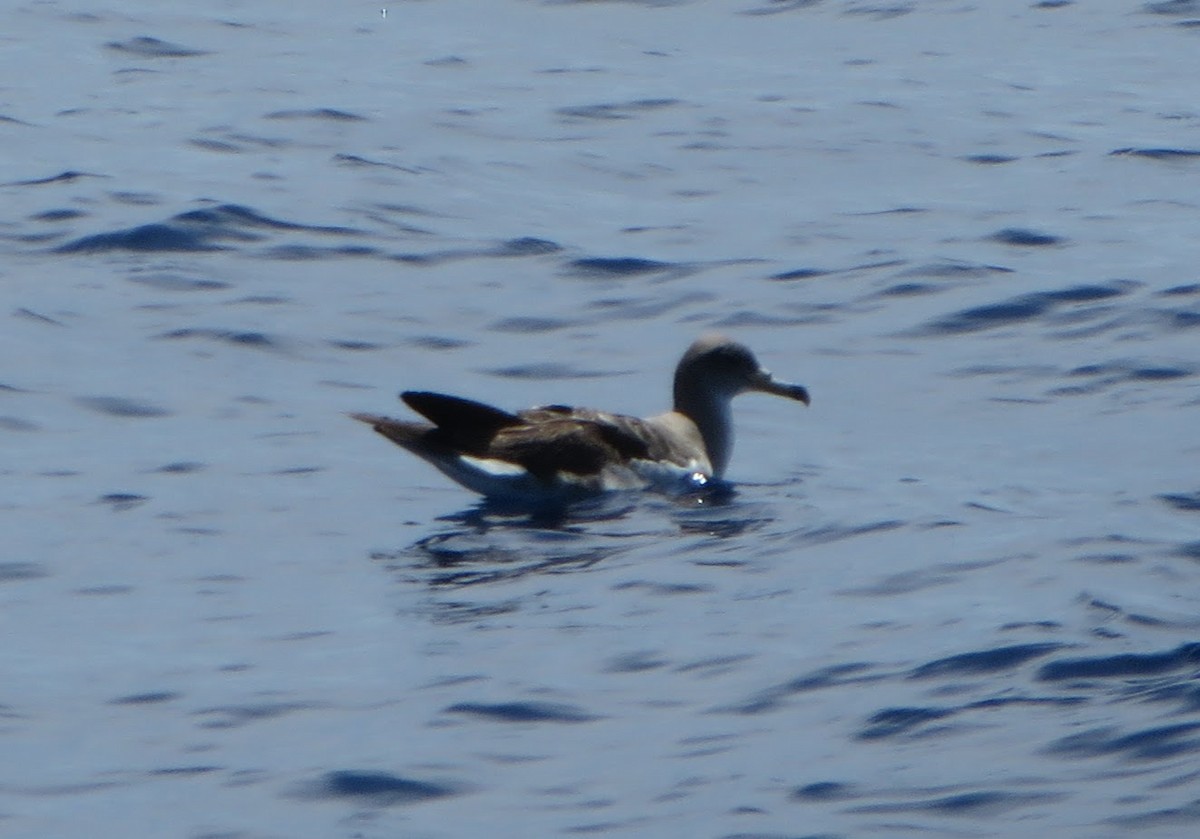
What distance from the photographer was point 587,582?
9.58 m

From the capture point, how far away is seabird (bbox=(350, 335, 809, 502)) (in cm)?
1109

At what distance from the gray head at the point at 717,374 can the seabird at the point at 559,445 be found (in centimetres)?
9

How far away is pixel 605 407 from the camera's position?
42.5 feet

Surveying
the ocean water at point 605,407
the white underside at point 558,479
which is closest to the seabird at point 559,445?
the white underside at point 558,479

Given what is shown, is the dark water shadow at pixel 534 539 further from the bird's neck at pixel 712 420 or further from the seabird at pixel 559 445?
the bird's neck at pixel 712 420

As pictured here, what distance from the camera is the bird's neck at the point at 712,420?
478 inches

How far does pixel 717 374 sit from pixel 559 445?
147 centimetres

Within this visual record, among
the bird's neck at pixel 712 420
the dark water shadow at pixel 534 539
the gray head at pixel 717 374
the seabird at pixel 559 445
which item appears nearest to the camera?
the dark water shadow at pixel 534 539

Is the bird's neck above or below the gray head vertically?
below

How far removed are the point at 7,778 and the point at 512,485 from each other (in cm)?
411

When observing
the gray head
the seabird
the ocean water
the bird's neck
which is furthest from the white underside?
the gray head

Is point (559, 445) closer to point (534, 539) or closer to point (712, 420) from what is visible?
point (534, 539)

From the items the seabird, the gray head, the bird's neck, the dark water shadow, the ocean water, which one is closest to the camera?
the ocean water

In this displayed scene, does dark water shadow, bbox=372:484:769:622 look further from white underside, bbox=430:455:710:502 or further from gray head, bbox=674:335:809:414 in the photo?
gray head, bbox=674:335:809:414
